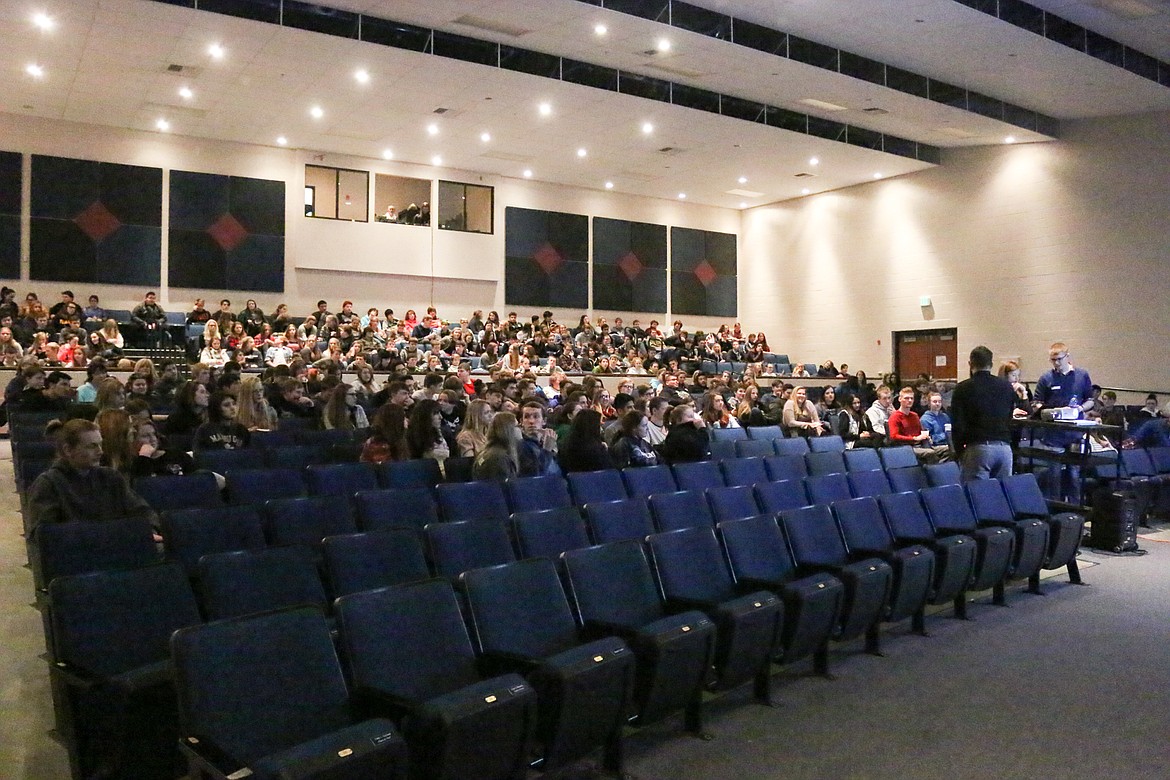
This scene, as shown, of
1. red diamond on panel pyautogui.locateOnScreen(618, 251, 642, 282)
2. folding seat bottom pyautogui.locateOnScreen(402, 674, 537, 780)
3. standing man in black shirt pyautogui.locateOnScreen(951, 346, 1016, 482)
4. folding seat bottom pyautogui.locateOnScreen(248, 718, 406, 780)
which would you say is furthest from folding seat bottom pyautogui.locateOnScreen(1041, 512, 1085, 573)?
red diamond on panel pyautogui.locateOnScreen(618, 251, 642, 282)

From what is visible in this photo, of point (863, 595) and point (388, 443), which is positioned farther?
point (388, 443)

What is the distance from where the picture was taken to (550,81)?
1170 centimetres

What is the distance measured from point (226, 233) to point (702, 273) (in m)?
10.3

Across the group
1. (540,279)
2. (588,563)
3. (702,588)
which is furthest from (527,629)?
(540,279)

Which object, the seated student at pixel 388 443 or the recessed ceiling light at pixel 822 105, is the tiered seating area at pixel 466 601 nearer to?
the seated student at pixel 388 443

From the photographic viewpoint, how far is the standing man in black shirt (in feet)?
20.2

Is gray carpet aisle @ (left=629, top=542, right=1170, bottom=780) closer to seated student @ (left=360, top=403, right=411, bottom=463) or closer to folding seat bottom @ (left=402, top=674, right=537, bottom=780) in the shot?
folding seat bottom @ (left=402, top=674, right=537, bottom=780)

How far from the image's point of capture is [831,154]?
1555 centimetres

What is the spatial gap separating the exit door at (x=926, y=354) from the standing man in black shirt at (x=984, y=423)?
10.5 metres

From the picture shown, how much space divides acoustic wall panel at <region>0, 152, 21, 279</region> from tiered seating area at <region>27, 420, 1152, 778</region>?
1097cm

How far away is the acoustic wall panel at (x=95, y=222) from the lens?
1386cm

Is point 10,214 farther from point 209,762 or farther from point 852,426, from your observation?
point 209,762

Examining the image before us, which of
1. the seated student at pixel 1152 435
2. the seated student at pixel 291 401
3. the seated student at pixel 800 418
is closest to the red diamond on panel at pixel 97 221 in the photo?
the seated student at pixel 291 401

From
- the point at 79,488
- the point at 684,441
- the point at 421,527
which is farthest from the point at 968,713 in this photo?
the point at 79,488
